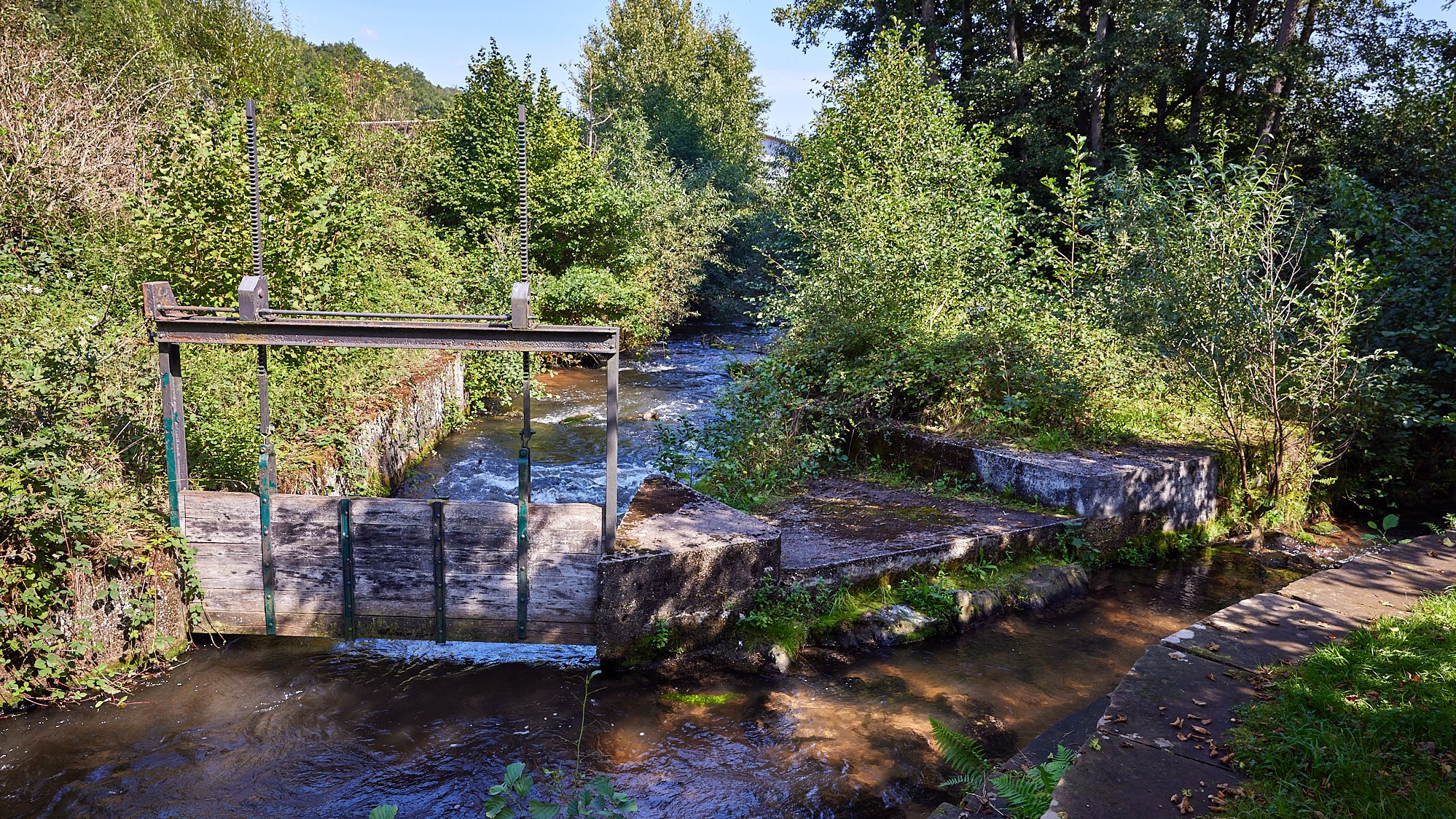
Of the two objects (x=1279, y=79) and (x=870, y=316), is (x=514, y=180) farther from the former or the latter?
(x=1279, y=79)

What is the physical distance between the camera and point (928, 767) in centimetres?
534

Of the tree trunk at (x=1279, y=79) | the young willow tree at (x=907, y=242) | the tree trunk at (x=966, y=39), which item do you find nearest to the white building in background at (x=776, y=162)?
the tree trunk at (x=966, y=39)

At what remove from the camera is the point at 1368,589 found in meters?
5.86

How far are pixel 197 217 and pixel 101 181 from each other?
386cm

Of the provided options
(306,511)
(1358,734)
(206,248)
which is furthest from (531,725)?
(206,248)

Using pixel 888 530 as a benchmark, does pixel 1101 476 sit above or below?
above

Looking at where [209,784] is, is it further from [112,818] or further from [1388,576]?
[1388,576]

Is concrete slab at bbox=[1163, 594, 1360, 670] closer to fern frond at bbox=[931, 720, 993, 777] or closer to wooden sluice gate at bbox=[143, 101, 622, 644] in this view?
fern frond at bbox=[931, 720, 993, 777]

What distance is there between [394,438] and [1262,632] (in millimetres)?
9742

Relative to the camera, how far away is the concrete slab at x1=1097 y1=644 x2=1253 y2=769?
13.3 feet

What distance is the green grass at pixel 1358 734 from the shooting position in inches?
138

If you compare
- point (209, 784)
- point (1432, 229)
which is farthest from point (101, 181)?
point (1432, 229)

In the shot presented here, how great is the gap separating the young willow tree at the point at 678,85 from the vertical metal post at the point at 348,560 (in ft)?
87.5

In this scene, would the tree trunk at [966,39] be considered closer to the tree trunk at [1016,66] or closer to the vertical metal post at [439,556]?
the tree trunk at [1016,66]
